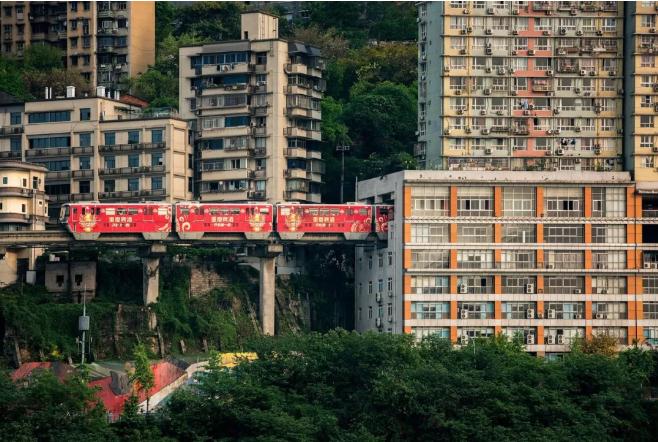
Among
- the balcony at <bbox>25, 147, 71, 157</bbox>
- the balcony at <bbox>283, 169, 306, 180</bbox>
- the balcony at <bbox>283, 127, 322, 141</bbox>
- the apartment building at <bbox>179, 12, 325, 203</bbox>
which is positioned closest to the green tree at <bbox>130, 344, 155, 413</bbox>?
the apartment building at <bbox>179, 12, 325, 203</bbox>

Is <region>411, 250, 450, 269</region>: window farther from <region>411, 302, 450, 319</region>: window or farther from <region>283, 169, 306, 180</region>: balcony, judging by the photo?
<region>283, 169, 306, 180</region>: balcony

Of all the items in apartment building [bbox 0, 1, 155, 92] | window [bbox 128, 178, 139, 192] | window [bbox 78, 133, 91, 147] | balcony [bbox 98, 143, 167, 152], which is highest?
apartment building [bbox 0, 1, 155, 92]

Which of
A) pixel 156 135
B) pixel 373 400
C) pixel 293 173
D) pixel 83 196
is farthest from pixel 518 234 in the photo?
pixel 83 196

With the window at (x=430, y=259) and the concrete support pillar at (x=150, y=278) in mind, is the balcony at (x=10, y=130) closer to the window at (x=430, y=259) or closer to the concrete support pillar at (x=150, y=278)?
the concrete support pillar at (x=150, y=278)

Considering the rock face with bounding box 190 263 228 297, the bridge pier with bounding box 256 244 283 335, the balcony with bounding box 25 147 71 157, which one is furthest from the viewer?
the balcony with bounding box 25 147 71 157

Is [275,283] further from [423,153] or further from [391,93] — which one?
[391,93]

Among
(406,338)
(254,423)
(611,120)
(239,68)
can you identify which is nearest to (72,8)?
(239,68)

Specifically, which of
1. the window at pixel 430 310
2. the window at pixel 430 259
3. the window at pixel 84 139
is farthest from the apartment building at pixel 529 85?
the window at pixel 84 139
